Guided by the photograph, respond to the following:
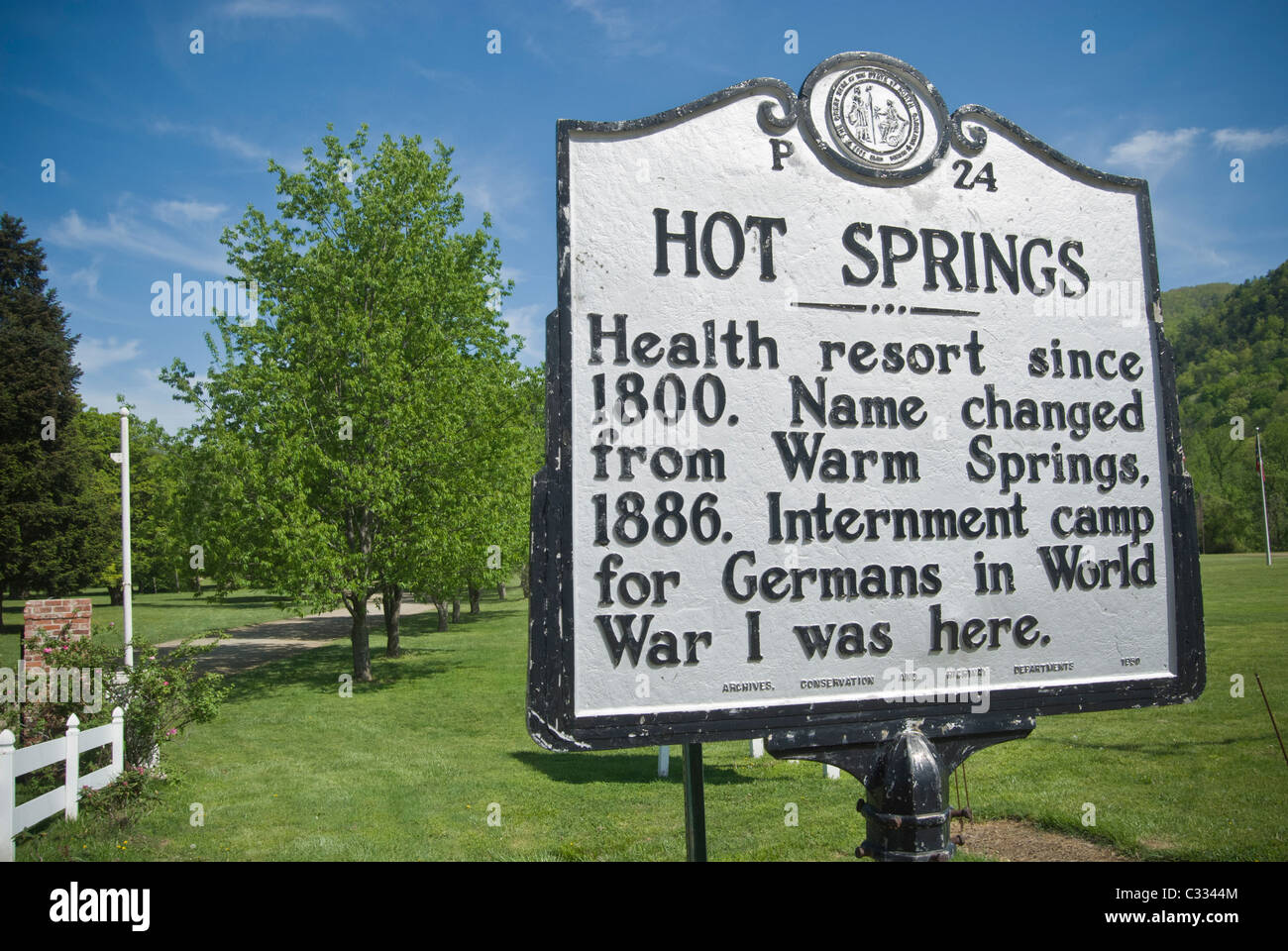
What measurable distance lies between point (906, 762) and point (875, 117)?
88.8 inches

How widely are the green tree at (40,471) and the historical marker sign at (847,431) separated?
137 ft

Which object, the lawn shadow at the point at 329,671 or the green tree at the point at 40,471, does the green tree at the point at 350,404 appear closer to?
the lawn shadow at the point at 329,671

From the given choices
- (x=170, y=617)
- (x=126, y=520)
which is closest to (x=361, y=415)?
(x=126, y=520)

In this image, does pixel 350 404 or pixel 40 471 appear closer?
pixel 350 404

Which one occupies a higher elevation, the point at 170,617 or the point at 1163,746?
the point at 1163,746

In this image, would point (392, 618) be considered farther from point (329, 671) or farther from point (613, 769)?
point (613, 769)

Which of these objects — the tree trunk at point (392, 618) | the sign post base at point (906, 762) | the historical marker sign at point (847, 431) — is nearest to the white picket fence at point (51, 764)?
the historical marker sign at point (847, 431)

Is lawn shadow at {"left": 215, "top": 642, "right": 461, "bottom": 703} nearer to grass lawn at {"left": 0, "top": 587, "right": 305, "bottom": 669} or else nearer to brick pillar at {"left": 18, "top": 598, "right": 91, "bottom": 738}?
grass lawn at {"left": 0, "top": 587, "right": 305, "bottom": 669}

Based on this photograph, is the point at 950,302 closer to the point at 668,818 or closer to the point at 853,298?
the point at 853,298

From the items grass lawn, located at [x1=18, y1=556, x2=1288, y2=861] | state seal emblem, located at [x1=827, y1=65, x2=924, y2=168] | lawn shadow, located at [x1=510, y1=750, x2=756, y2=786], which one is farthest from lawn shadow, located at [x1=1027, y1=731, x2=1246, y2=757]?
state seal emblem, located at [x1=827, y1=65, x2=924, y2=168]

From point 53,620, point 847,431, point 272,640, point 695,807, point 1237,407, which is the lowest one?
point 272,640

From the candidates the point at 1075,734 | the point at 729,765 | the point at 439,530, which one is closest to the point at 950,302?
the point at 729,765

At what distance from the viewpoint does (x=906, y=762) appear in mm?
2629

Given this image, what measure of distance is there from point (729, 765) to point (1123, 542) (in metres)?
7.47
